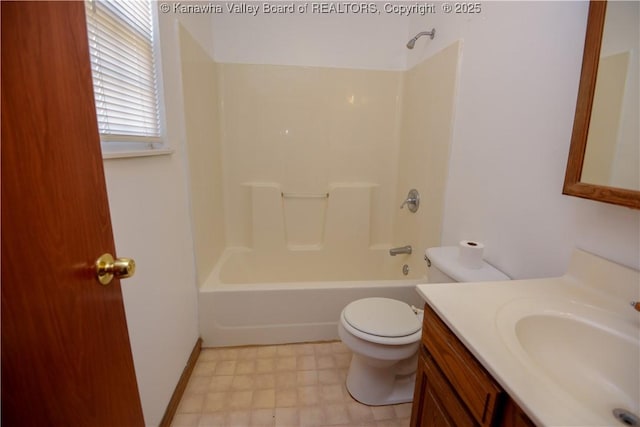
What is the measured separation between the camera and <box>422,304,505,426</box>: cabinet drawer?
1.97 ft

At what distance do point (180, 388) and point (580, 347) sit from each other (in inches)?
64.2

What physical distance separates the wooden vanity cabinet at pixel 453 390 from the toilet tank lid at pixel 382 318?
1.14ft

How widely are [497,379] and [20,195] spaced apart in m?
0.85

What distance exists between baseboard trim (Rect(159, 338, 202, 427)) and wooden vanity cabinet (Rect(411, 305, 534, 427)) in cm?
106

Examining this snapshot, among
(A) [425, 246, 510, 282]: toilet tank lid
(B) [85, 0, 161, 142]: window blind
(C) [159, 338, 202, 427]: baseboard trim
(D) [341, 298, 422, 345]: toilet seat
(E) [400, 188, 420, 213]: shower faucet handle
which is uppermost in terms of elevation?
(B) [85, 0, 161, 142]: window blind

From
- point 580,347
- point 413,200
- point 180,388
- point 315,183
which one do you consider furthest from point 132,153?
point 413,200

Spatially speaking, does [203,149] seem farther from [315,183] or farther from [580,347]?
[580,347]

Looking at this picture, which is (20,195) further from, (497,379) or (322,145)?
(322,145)

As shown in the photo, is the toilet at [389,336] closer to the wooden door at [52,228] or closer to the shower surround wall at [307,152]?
the wooden door at [52,228]

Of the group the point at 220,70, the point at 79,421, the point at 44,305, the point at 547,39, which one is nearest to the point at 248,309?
A: the point at 79,421

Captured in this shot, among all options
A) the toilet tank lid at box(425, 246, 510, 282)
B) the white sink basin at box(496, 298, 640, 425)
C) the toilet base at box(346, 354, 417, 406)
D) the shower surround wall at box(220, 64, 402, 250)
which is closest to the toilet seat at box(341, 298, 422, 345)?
the toilet base at box(346, 354, 417, 406)

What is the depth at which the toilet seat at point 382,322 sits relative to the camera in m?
1.28

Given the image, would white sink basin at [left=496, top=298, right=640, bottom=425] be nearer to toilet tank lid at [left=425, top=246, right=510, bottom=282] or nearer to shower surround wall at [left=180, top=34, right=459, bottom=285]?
toilet tank lid at [left=425, top=246, right=510, bottom=282]

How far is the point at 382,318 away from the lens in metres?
1.39
